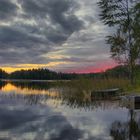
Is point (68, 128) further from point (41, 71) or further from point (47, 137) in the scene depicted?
point (41, 71)

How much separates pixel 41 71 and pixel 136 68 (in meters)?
110

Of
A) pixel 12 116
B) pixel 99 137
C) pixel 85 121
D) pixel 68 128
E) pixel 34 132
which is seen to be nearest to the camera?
pixel 99 137

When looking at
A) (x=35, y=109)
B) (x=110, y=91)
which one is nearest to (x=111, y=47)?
(x=110, y=91)

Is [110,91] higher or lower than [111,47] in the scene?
lower

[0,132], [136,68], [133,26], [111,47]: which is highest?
[133,26]

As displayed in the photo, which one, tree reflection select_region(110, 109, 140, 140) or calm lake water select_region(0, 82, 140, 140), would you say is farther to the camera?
calm lake water select_region(0, 82, 140, 140)

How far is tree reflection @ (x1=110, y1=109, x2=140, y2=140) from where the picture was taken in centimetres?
1196

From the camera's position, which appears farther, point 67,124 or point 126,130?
point 67,124

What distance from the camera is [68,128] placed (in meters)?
14.0

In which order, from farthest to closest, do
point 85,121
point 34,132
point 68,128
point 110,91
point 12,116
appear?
point 110,91, point 12,116, point 85,121, point 68,128, point 34,132

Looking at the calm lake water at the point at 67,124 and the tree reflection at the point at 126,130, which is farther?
the calm lake water at the point at 67,124

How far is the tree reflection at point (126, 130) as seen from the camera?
11962mm

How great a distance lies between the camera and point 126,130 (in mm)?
13180

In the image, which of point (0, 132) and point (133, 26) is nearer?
point (0, 132)
